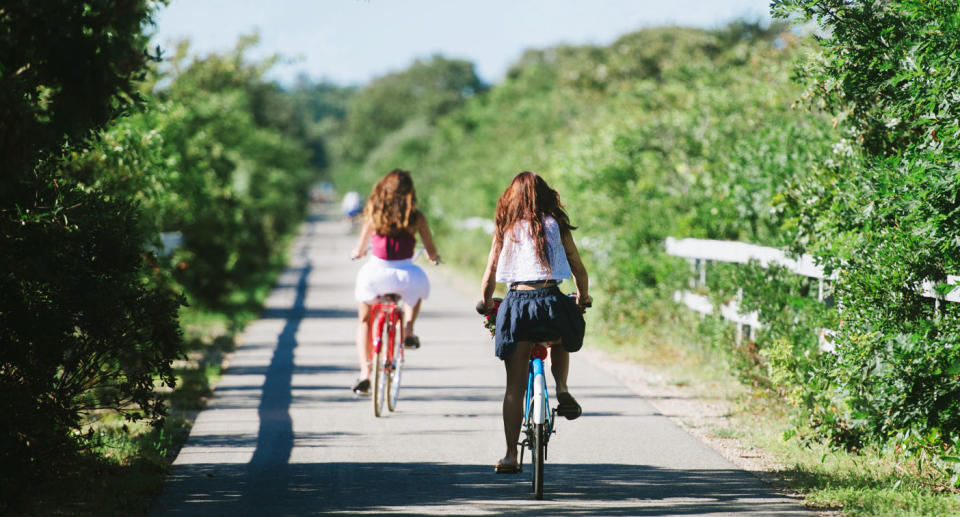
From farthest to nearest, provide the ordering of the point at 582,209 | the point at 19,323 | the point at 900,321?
the point at 582,209 < the point at 900,321 < the point at 19,323

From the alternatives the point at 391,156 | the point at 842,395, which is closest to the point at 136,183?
the point at 842,395

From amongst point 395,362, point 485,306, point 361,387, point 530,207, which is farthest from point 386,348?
point 530,207

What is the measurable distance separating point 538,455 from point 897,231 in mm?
2383

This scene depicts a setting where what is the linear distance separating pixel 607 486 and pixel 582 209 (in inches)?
378

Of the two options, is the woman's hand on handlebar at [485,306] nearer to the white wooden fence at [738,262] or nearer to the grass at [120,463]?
the grass at [120,463]

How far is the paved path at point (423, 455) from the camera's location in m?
6.19

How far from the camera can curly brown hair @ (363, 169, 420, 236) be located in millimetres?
9477

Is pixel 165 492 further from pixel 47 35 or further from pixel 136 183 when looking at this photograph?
pixel 136 183

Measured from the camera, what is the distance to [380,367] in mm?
9180

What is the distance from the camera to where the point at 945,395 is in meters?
6.09

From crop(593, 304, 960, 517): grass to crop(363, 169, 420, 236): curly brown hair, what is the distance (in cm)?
291

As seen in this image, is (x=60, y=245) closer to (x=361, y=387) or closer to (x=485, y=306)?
(x=485, y=306)

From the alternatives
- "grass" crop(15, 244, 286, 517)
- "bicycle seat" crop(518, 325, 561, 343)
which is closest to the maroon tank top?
"grass" crop(15, 244, 286, 517)

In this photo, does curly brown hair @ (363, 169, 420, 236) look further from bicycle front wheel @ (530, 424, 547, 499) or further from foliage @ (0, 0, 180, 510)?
bicycle front wheel @ (530, 424, 547, 499)
